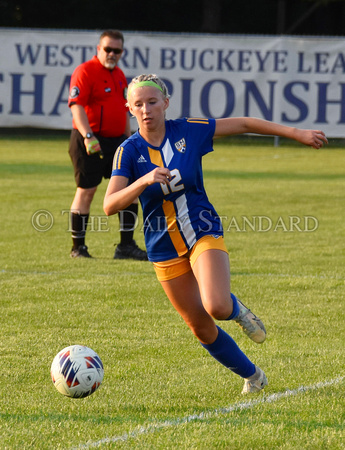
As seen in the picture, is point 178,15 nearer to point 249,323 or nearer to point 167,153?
point 167,153

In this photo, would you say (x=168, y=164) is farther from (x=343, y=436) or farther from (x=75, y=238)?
(x=75, y=238)

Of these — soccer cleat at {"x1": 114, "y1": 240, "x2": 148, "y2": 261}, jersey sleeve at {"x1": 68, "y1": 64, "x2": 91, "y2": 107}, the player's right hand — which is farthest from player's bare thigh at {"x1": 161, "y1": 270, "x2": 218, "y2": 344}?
jersey sleeve at {"x1": 68, "y1": 64, "x2": 91, "y2": 107}

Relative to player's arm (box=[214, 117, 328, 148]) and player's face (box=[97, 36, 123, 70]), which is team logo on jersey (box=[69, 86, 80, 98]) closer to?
player's face (box=[97, 36, 123, 70])

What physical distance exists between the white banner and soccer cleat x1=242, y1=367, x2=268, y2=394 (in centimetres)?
1739

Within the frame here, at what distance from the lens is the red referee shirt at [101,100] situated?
8875mm

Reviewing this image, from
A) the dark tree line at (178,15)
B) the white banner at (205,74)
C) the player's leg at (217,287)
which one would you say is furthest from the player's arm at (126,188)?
the dark tree line at (178,15)

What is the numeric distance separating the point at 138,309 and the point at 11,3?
33.8 m

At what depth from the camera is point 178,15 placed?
40719 mm

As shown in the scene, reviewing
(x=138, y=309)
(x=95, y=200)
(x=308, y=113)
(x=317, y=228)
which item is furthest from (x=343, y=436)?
(x=308, y=113)

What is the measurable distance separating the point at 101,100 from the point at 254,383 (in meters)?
5.11

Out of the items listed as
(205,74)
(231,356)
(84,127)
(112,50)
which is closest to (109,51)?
(112,50)

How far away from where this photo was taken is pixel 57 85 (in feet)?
72.2

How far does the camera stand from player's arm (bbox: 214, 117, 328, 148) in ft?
15.1

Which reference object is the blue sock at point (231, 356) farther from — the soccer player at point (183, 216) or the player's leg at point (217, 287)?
the player's leg at point (217, 287)
